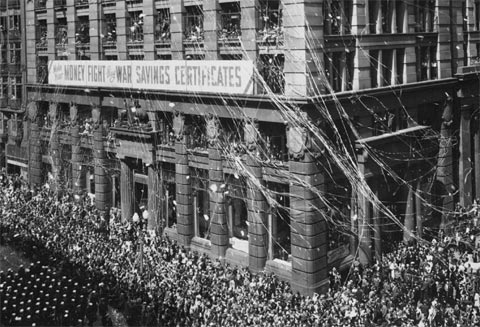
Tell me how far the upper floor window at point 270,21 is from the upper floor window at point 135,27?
937cm

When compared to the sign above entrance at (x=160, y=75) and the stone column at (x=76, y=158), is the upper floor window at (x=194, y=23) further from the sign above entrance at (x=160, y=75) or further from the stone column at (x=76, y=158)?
the stone column at (x=76, y=158)

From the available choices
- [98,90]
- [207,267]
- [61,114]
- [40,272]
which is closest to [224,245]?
[207,267]

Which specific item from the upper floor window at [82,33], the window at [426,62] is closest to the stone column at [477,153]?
the window at [426,62]

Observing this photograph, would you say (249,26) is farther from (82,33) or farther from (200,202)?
(82,33)

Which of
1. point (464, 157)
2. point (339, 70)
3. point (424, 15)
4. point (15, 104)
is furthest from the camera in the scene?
point (15, 104)

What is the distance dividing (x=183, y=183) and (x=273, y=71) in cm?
782

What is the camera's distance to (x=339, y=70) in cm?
2505

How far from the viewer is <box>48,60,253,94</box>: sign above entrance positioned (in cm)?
2531

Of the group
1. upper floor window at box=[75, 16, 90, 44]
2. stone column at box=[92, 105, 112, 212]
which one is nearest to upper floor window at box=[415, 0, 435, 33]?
stone column at box=[92, 105, 112, 212]

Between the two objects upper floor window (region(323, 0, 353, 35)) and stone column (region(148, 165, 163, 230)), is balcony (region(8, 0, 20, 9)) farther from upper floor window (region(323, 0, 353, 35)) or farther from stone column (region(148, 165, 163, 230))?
upper floor window (region(323, 0, 353, 35))

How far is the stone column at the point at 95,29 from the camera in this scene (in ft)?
112

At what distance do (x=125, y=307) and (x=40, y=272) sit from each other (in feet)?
14.7

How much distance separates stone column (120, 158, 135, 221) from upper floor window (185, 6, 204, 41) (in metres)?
8.28

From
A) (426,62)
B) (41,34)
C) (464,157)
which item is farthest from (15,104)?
(464,157)
